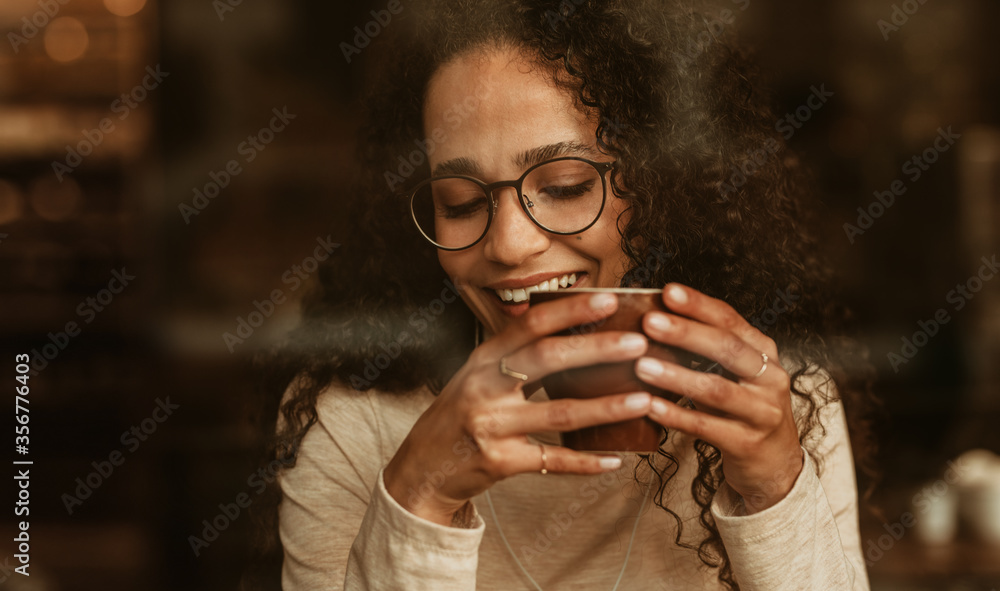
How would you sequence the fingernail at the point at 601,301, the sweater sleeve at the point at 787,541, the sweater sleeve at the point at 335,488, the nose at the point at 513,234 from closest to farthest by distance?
the fingernail at the point at 601,301 → the sweater sleeve at the point at 787,541 → the nose at the point at 513,234 → the sweater sleeve at the point at 335,488

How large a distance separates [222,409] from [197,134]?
835mm

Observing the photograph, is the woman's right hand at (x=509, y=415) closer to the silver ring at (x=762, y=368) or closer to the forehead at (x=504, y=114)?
the silver ring at (x=762, y=368)

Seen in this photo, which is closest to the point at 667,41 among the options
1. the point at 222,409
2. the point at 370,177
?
the point at 370,177

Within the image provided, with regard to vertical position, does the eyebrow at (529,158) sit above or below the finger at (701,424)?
above

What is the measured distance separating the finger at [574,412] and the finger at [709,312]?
7cm

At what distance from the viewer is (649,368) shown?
23.3 inches

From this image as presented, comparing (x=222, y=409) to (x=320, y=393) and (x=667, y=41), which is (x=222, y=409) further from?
(x=667, y=41)

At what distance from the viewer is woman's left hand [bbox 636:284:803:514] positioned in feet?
1.94

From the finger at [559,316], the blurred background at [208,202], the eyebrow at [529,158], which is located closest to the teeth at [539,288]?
the eyebrow at [529,158]

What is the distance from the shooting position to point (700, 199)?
2.99 ft

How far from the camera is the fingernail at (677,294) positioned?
1.92 ft

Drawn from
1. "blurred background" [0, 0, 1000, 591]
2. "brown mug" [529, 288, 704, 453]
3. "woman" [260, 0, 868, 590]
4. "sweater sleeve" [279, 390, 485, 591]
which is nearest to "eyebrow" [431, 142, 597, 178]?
"woman" [260, 0, 868, 590]

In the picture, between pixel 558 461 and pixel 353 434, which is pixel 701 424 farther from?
pixel 353 434

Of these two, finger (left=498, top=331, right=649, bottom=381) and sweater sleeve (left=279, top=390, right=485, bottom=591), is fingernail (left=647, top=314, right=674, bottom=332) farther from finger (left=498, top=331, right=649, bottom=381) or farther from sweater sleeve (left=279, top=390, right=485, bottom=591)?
sweater sleeve (left=279, top=390, right=485, bottom=591)
